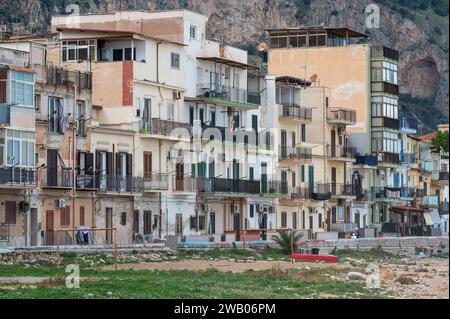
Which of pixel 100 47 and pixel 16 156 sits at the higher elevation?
pixel 100 47

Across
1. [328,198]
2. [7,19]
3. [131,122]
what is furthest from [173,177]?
[7,19]

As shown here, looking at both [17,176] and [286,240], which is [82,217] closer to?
[17,176]

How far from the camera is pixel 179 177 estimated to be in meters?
82.8

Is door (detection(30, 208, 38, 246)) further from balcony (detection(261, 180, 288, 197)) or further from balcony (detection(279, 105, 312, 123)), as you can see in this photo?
balcony (detection(279, 105, 312, 123))

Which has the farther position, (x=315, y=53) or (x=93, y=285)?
(x=315, y=53)

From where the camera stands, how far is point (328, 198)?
99.9 meters

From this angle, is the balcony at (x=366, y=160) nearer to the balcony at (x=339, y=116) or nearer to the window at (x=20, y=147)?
the balcony at (x=339, y=116)

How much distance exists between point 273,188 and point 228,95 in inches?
291

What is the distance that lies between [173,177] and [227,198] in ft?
22.0

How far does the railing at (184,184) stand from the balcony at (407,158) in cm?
3434

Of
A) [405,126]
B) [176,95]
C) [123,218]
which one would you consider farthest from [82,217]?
[405,126]

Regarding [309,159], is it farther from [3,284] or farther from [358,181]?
[3,284]

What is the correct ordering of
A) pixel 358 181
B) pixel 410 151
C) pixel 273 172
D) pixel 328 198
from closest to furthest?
pixel 273 172, pixel 328 198, pixel 358 181, pixel 410 151

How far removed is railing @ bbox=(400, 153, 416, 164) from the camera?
11475 centimetres
